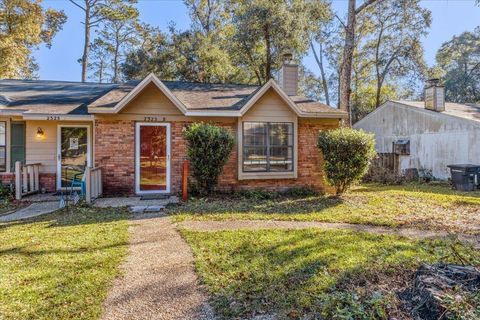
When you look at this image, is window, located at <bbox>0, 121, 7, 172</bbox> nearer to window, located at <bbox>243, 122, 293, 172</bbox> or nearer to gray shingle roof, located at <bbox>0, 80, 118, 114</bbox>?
gray shingle roof, located at <bbox>0, 80, 118, 114</bbox>

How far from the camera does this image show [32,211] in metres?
7.61

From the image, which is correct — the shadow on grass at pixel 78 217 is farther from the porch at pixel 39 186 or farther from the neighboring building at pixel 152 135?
the neighboring building at pixel 152 135

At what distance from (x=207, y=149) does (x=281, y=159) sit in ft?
9.12

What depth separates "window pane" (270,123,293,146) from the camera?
33.5 feet

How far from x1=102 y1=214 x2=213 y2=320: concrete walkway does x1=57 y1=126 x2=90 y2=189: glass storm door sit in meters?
6.22

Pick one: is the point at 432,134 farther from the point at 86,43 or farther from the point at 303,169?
the point at 86,43

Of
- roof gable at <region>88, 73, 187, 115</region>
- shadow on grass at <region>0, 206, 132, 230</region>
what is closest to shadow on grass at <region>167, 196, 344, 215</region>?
shadow on grass at <region>0, 206, 132, 230</region>

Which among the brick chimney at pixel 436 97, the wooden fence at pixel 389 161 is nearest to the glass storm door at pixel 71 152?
the wooden fence at pixel 389 161

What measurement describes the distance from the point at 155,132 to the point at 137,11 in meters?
19.8

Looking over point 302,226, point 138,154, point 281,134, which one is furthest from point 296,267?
point 138,154

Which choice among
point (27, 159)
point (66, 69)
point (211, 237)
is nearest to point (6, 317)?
point (211, 237)

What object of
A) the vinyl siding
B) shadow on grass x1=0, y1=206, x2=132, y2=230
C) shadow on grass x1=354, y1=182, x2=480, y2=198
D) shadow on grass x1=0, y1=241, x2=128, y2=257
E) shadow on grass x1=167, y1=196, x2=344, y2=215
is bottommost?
shadow on grass x1=0, y1=241, x2=128, y2=257

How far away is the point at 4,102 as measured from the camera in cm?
1004

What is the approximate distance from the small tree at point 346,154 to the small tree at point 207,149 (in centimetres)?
300
